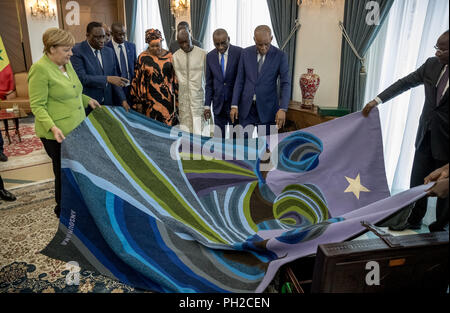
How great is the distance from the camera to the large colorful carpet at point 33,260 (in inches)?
72.9

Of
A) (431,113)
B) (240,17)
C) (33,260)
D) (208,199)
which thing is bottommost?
(33,260)

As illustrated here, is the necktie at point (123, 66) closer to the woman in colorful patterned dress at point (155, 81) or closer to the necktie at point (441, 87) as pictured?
the woman in colorful patterned dress at point (155, 81)

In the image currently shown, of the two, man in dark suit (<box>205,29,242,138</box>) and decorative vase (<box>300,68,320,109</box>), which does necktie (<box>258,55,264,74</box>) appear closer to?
man in dark suit (<box>205,29,242,138</box>)

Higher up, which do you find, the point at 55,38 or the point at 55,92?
the point at 55,38

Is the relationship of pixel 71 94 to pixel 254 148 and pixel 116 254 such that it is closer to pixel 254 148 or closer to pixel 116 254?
pixel 116 254

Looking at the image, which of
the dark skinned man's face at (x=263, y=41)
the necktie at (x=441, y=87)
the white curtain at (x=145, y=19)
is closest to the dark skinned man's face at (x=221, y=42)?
the dark skinned man's face at (x=263, y=41)

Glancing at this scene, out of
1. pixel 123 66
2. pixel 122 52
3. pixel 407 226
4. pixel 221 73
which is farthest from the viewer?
pixel 122 52

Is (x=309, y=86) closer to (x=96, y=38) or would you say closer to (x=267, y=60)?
(x=267, y=60)

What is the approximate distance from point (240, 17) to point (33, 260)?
12.7 ft

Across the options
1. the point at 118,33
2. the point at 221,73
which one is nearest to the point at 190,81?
the point at 221,73

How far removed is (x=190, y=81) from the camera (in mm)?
3465
